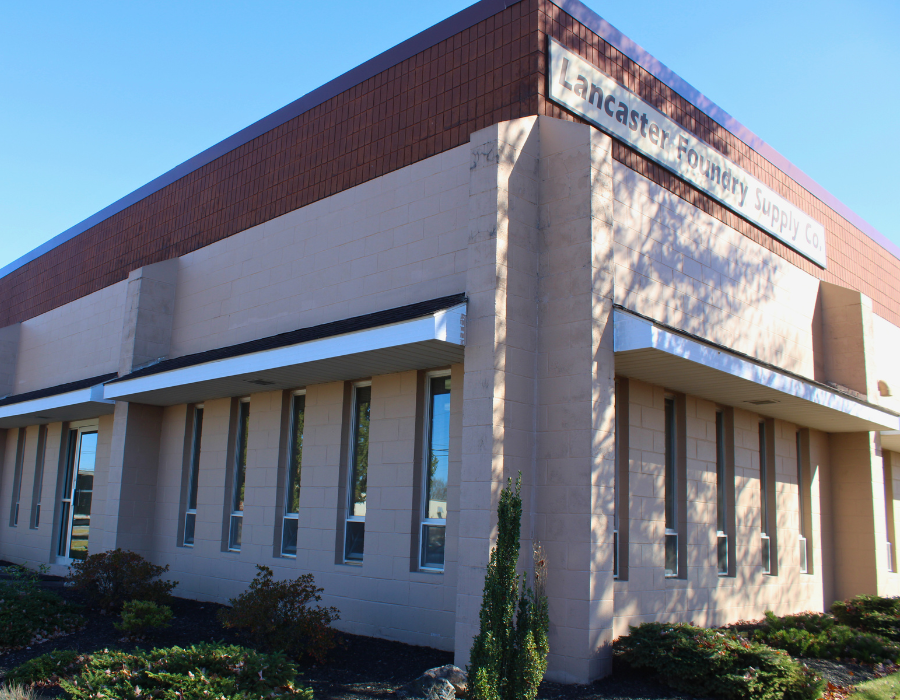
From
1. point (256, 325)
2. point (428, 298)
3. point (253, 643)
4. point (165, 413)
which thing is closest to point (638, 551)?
point (428, 298)

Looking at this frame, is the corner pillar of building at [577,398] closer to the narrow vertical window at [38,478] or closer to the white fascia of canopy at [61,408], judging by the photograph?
the white fascia of canopy at [61,408]

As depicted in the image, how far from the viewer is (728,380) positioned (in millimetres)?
10164

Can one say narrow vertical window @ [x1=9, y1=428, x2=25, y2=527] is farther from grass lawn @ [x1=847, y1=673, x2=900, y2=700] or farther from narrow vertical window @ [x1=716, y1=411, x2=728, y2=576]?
grass lawn @ [x1=847, y1=673, x2=900, y2=700]

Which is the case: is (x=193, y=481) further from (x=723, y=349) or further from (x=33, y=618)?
(x=723, y=349)

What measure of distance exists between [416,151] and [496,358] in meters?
3.89

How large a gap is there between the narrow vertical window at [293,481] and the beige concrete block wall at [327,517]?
181 millimetres

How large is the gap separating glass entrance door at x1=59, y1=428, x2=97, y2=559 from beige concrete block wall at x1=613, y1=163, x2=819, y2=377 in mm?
12410

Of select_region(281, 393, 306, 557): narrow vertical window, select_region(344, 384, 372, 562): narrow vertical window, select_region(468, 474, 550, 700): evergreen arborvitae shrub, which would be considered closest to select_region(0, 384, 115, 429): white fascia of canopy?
select_region(281, 393, 306, 557): narrow vertical window

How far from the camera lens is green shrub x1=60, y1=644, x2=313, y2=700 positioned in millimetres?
6047

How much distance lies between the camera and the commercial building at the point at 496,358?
851cm

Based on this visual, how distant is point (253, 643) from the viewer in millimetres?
8875

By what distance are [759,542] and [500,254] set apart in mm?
7147

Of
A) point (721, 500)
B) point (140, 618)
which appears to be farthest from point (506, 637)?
point (721, 500)

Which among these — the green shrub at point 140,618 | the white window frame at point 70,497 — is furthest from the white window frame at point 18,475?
the green shrub at point 140,618
